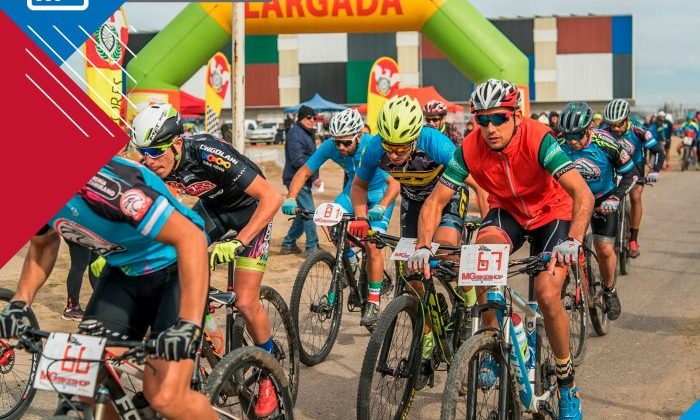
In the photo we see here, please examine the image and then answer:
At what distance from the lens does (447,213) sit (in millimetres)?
6918

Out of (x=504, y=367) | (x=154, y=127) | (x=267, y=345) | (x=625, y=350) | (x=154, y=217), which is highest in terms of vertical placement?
(x=154, y=127)

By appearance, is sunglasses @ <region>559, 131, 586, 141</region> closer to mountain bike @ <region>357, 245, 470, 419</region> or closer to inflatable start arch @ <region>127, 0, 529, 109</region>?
mountain bike @ <region>357, 245, 470, 419</region>

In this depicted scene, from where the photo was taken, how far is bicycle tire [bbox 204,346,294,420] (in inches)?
157

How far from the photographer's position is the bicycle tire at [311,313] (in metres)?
7.08

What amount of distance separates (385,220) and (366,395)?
11.5ft

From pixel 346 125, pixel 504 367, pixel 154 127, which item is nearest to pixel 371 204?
pixel 346 125

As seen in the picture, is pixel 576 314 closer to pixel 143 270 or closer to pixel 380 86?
pixel 143 270

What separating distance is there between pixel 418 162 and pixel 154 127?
2853mm

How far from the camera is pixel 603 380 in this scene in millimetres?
6828

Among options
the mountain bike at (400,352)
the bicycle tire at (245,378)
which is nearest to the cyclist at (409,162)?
the mountain bike at (400,352)

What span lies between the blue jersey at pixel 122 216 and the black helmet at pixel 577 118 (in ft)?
15.1

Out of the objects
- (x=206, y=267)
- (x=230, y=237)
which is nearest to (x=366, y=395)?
(x=230, y=237)

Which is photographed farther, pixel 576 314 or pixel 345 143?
pixel 345 143

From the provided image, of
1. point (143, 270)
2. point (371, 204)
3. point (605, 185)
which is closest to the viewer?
point (143, 270)
